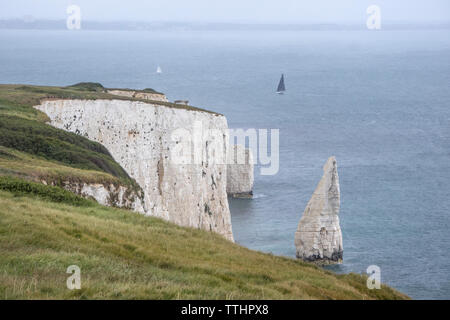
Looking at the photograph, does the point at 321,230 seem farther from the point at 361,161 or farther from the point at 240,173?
the point at 361,161

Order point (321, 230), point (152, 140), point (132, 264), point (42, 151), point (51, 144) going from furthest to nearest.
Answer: point (321, 230) < point (152, 140) < point (51, 144) < point (42, 151) < point (132, 264)

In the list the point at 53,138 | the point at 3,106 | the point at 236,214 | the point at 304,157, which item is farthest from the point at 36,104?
the point at 304,157

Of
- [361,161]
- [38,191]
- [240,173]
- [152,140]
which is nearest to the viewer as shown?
[38,191]

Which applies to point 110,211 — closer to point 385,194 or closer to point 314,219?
point 314,219

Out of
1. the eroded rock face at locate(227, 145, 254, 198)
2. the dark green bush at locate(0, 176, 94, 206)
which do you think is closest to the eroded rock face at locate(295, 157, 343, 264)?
the eroded rock face at locate(227, 145, 254, 198)

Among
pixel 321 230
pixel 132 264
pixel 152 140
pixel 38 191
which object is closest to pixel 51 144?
pixel 152 140
